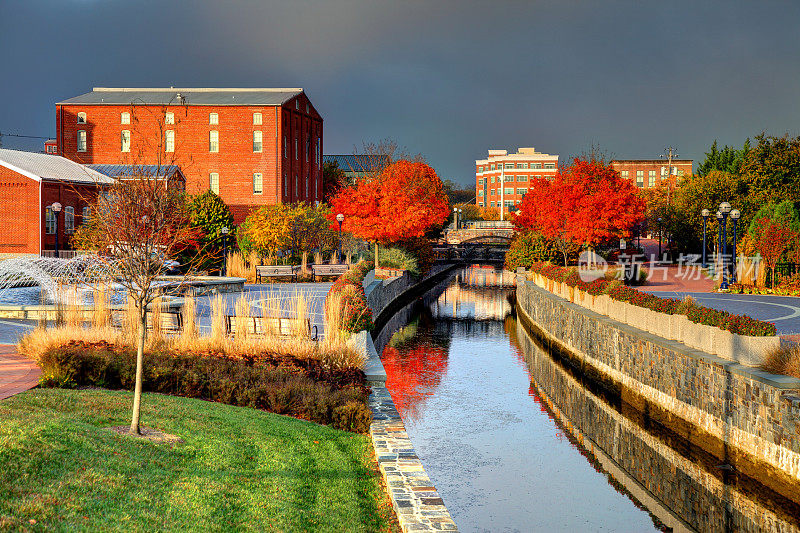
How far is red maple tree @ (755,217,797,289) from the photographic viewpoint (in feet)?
89.1

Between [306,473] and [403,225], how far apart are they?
28.3 meters

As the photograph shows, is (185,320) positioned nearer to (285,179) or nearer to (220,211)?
(220,211)

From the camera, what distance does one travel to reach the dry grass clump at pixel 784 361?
33.3 feet

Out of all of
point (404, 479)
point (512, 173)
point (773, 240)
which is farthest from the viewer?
point (512, 173)

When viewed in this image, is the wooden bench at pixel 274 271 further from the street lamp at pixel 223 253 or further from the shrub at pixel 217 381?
the shrub at pixel 217 381

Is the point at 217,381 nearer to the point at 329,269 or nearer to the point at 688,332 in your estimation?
the point at 688,332

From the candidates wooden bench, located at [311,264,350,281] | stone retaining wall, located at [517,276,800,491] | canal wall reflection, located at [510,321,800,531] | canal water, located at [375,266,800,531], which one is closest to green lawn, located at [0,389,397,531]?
canal water, located at [375,266,800,531]

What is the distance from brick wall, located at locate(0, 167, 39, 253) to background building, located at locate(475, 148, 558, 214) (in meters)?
101

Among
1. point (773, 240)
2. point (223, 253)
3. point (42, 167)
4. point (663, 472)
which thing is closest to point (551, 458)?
point (663, 472)

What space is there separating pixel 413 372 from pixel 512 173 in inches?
4635

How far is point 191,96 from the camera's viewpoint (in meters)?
54.6

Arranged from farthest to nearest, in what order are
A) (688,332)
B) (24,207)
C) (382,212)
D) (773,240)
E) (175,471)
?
(382,212) < (24,207) < (773,240) < (688,332) < (175,471)

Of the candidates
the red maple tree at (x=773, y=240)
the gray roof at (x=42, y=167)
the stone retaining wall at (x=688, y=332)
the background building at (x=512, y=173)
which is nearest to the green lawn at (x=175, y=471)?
the stone retaining wall at (x=688, y=332)

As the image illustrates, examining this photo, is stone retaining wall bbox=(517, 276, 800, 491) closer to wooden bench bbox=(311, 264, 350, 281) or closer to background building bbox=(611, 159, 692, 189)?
wooden bench bbox=(311, 264, 350, 281)
